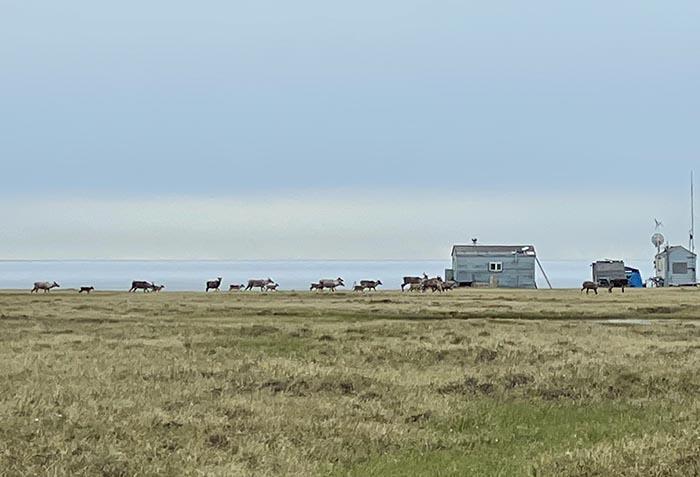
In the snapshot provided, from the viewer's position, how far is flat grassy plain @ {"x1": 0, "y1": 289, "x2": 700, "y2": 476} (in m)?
12.9

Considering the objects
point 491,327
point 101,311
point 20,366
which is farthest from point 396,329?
point 101,311

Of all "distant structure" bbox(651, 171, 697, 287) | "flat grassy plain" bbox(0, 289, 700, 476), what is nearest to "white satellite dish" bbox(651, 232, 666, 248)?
"distant structure" bbox(651, 171, 697, 287)

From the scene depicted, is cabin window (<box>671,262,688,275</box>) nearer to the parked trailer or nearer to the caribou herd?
the parked trailer

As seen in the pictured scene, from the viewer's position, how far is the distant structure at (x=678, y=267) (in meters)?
104

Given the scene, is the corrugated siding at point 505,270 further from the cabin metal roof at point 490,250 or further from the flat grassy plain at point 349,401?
the flat grassy plain at point 349,401

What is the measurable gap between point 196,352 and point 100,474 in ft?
51.0

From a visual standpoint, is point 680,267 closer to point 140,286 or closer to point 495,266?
point 495,266

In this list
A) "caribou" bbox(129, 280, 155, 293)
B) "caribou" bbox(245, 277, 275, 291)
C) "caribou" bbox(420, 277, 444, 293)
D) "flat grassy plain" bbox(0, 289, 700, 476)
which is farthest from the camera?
"caribou" bbox(245, 277, 275, 291)

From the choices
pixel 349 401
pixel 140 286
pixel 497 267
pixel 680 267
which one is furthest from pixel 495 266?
pixel 349 401

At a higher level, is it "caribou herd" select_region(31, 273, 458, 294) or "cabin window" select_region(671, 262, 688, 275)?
"cabin window" select_region(671, 262, 688, 275)

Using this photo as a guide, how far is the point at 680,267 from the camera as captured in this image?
105 m

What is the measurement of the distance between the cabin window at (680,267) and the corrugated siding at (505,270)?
14.4m

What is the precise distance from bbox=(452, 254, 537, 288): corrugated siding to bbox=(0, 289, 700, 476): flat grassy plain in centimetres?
6761

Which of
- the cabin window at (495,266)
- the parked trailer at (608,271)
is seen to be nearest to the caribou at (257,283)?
the cabin window at (495,266)
